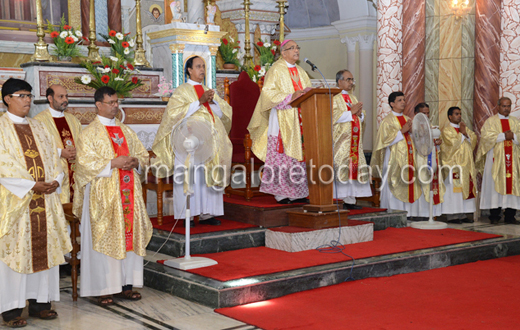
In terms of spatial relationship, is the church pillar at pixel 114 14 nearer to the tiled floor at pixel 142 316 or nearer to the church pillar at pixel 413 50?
the church pillar at pixel 413 50

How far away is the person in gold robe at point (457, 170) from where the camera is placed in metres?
8.99

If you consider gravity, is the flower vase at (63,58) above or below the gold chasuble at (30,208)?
above

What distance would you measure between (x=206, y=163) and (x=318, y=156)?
1.22 m

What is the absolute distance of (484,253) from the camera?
6953 millimetres

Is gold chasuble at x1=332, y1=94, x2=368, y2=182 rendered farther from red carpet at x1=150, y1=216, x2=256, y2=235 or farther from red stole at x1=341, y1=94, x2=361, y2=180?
red carpet at x1=150, y1=216, x2=256, y2=235

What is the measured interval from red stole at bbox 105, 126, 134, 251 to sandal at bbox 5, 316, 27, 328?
100cm

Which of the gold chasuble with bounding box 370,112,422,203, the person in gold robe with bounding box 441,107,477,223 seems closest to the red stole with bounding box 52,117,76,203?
the gold chasuble with bounding box 370,112,422,203

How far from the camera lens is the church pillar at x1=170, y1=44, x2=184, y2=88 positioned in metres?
9.80

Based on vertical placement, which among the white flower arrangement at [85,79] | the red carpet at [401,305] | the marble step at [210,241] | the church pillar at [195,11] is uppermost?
the church pillar at [195,11]

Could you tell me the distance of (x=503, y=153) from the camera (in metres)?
9.05

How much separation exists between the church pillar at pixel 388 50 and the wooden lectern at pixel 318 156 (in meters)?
3.91

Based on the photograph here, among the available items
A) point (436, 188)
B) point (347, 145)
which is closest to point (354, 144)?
point (347, 145)

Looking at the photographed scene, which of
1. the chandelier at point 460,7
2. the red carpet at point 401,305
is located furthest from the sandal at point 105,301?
the chandelier at point 460,7

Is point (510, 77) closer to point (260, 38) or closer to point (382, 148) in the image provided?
point (382, 148)
